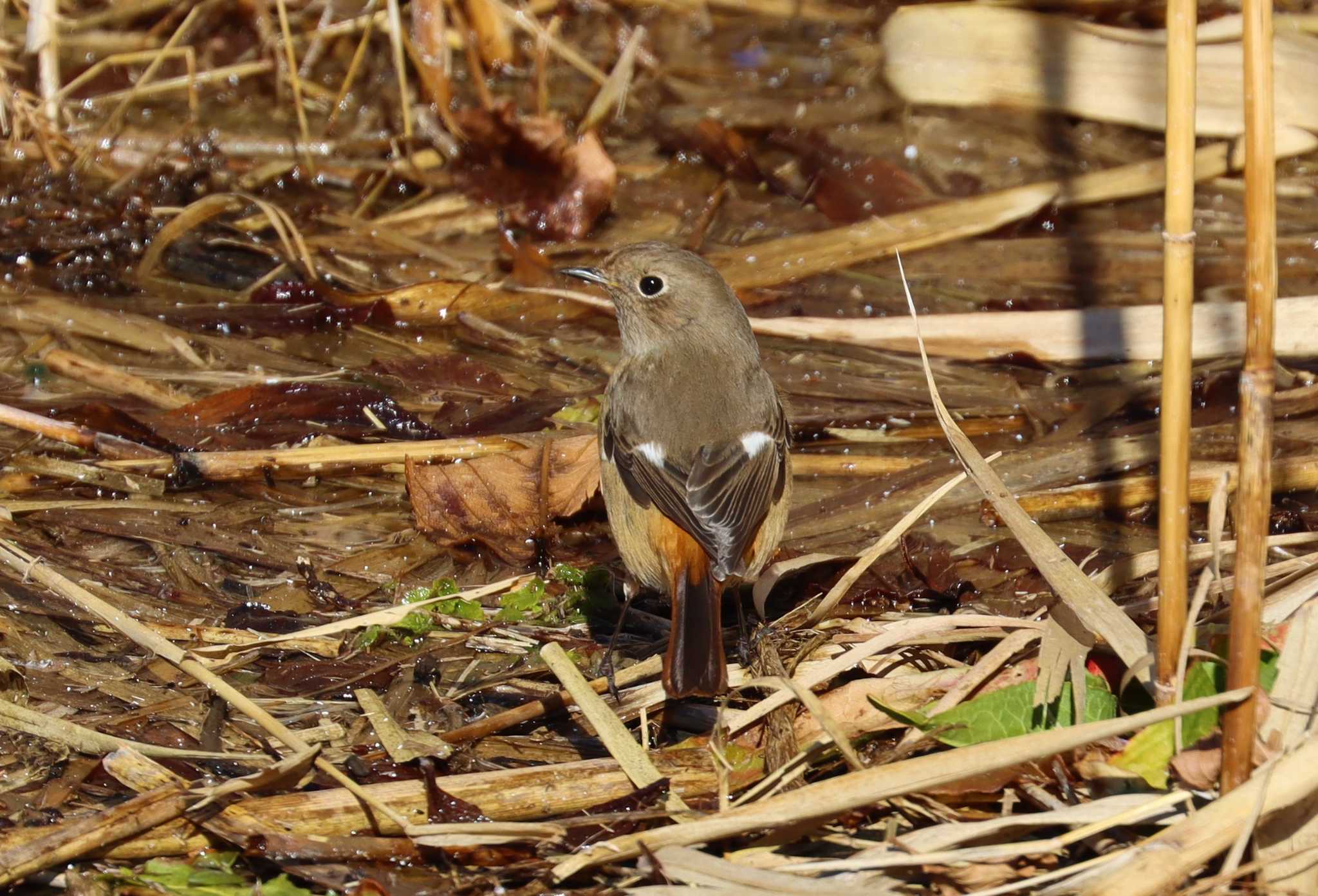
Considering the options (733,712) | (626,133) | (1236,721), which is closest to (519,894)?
(733,712)

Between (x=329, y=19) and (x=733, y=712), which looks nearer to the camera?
(x=733, y=712)

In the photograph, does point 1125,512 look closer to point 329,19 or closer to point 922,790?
point 922,790

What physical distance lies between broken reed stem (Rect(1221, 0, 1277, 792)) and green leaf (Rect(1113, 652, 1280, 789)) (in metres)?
0.23

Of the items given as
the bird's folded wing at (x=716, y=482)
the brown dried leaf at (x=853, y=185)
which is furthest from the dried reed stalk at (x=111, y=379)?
the brown dried leaf at (x=853, y=185)

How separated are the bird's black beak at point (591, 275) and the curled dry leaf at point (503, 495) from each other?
1.96 feet

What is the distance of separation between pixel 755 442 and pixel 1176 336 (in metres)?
1.65

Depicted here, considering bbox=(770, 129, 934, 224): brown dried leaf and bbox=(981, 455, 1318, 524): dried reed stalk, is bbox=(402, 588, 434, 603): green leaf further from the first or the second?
bbox=(770, 129, 934, 224): brown dried leaf

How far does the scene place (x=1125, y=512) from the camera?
16.6 ft

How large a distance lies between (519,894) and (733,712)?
86 cm

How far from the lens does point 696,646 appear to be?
145 inches

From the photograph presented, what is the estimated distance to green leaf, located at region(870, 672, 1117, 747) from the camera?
11.3ft

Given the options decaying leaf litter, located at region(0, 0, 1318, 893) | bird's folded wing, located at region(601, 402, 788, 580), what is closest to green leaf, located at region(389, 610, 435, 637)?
decaying leaf litter, located at region(0, 0, 1318, 893)

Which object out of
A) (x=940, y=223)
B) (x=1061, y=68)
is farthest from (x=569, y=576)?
(x=1061, y=68)

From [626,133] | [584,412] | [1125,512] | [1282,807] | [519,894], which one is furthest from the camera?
[626,133]
